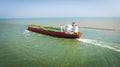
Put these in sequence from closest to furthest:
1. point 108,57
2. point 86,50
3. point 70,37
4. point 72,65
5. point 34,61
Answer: point 72,65
point 34,61
point 108,57
point 86,50
point 70,37

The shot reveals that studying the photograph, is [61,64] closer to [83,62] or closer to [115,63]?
[83,62]

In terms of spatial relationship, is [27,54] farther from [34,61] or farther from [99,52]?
[99,52]

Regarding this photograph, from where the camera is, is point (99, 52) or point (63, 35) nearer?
point (99, 52)

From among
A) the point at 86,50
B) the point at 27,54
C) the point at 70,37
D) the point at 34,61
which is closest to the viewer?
the point at 34,61

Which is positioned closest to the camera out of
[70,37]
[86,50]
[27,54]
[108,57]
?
[108,57]

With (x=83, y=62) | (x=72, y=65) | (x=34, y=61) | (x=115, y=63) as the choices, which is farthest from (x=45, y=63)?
(x=115, y=63)

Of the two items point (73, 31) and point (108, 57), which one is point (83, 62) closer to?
point (108, 57)

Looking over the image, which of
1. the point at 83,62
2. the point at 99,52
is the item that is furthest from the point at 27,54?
the point at 99,52

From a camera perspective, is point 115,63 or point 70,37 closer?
point 115,63

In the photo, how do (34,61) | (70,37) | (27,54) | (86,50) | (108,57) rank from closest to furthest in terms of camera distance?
(34,61)
(108,57)
(27,54)
(86,50)
(70,37)
